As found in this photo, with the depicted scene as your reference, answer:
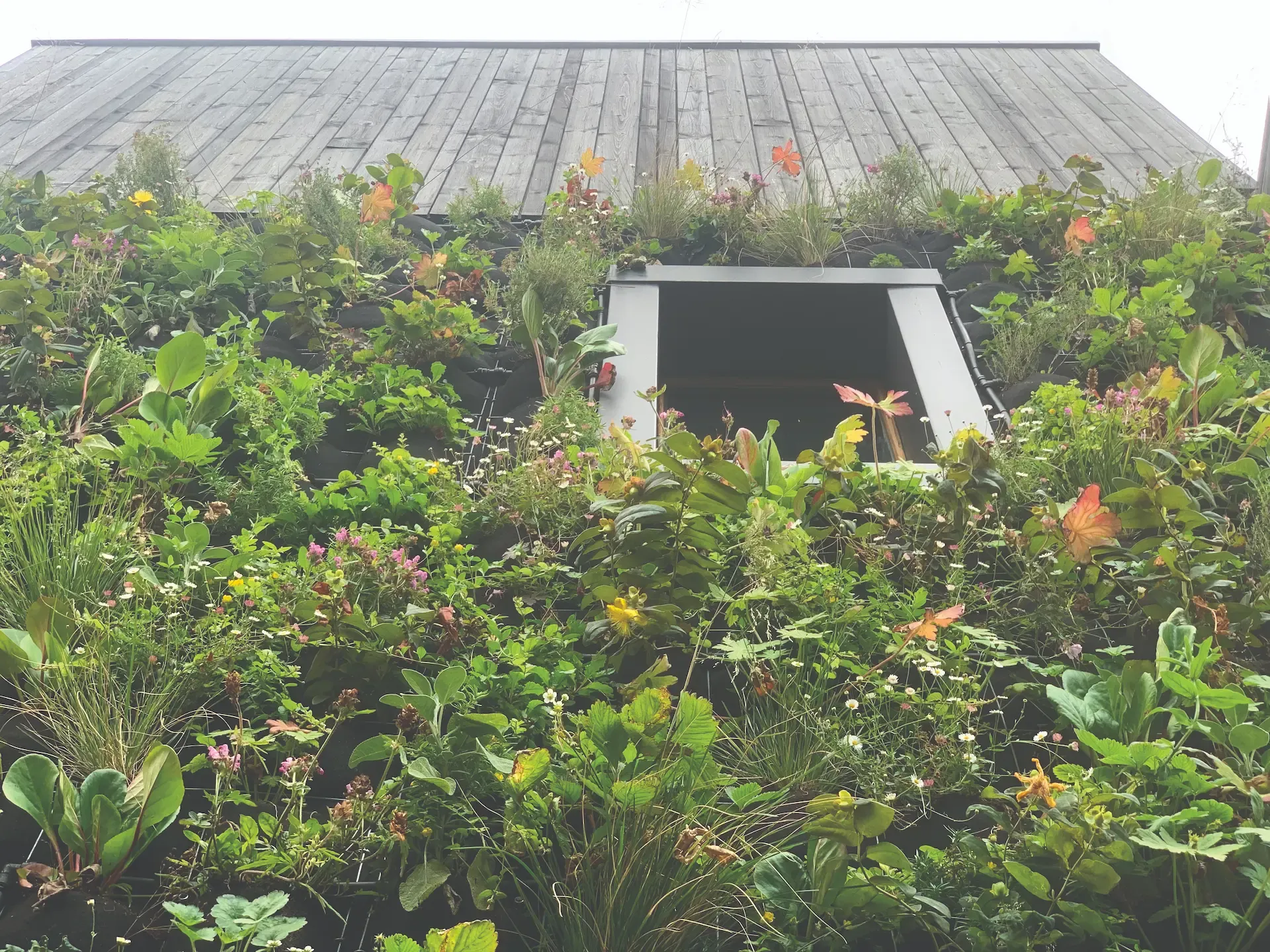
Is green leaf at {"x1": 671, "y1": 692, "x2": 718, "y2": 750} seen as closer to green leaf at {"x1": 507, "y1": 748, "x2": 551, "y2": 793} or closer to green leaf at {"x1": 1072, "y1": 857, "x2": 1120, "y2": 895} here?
green leaf at {"x1": 507, "y1": 748, "x2": 551, "y2": 793}

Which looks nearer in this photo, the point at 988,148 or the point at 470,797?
the point at 470,797

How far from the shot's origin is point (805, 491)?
8.80 feet

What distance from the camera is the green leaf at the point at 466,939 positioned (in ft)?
4.94

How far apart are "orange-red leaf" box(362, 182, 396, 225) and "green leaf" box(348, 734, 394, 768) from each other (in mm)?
2734

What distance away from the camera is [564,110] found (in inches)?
239

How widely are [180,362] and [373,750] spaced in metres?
1.49

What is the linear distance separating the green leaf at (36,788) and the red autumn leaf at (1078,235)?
365cm

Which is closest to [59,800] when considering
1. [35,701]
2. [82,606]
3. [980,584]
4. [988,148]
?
[35,701]

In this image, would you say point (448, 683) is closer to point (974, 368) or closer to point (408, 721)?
point (408, 721)

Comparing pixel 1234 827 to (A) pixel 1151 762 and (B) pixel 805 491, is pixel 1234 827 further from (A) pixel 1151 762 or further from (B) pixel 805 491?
(B) pixel 805 491

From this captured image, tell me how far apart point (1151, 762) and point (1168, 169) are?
4.09 m

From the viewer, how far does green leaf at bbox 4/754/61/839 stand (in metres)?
1.75

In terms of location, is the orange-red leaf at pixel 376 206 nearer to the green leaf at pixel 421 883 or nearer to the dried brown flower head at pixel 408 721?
the dried brown flower head at pixel 408 721

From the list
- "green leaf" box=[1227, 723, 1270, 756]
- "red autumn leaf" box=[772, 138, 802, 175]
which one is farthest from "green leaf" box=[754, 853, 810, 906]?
"red autumn leaf" box=[772, 138, 802, 175]
